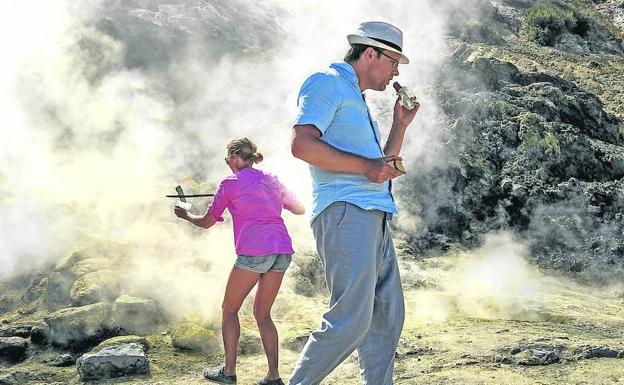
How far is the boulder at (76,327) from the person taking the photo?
512cm

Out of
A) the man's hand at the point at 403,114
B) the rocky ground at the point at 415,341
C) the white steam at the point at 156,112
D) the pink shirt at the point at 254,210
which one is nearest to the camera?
the man's hand at the point at 403,114

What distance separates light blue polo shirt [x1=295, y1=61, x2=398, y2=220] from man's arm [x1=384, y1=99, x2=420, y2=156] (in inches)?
11.5

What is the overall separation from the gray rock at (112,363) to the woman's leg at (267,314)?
35.8 inches

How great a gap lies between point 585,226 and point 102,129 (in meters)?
5.96

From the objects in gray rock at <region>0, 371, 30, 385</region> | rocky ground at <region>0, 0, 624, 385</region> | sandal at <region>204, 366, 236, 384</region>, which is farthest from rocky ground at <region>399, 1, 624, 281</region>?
gray rock at <region>0, 371, 30, 385</region>

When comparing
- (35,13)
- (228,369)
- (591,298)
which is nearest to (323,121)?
(228,369)

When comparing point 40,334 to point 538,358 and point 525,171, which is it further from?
point 525,171

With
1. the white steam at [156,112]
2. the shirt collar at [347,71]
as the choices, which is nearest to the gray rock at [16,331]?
A: the white steam at [156,112]

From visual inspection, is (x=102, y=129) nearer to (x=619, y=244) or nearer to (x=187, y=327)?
(x=187, y=327)

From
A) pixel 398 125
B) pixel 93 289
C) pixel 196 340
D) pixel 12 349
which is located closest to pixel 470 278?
pixel 196 340

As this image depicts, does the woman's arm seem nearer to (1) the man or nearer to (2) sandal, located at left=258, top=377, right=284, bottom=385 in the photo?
(2) sandal, located at left=258, top=377, right=284, bottom=385

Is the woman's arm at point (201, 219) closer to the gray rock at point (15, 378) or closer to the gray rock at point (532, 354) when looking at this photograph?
the gray rock at point (15, 378)

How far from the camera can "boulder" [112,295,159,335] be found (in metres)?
5.24

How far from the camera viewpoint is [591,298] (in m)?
6.48
